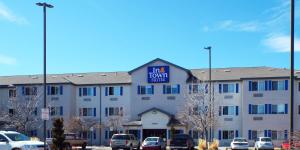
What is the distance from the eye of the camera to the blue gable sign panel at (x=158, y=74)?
64.4 m

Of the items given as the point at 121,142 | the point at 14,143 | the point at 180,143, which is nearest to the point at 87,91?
the point at 121,142

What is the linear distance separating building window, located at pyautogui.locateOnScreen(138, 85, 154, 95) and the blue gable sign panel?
0.80 metres

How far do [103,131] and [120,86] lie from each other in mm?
6437

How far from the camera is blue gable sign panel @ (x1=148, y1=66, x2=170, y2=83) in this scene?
6444cm

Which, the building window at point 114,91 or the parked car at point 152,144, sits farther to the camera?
the building window at point 114,91

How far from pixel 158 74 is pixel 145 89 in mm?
2620

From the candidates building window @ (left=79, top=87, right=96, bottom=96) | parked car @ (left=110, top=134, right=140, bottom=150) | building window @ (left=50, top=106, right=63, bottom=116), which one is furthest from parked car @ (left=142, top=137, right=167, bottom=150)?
building window @ (left=50, top=106, right=63, bottom=116)

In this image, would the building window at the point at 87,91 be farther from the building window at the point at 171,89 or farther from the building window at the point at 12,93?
the building window at the point at 171,89

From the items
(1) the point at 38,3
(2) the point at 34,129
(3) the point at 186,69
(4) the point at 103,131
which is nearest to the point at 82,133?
(4) the point at 103,131

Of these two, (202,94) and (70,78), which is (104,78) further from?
(202,94)

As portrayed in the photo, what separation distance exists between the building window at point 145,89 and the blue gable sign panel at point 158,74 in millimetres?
799

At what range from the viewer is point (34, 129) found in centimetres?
6769

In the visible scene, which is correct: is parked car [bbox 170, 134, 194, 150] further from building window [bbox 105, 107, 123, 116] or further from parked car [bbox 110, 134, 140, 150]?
building window [bbox 105, 107, 123, 116]

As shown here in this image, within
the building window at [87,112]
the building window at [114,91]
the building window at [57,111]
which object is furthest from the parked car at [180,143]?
the building window at [57,111]
